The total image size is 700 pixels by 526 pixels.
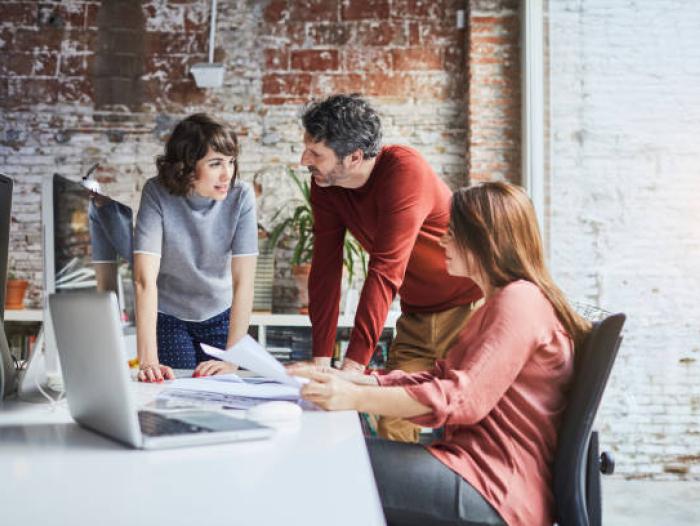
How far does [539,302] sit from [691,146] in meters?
2.65

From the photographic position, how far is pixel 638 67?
3742 mm

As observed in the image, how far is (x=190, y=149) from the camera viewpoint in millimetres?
2244

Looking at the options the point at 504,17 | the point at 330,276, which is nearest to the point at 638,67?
the point at 504,17

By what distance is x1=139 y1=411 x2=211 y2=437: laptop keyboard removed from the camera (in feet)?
3.37

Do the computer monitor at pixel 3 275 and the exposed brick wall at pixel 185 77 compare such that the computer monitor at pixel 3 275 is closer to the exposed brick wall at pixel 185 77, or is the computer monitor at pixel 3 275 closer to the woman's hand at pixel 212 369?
the woman's hand at pixel 212 369

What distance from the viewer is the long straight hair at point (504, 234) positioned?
148 cm

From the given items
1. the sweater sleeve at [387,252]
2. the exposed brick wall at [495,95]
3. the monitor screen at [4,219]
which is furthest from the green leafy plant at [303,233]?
the monitor screen at [4,219]

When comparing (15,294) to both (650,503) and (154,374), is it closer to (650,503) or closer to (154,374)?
(154,374)

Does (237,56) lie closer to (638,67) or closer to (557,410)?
(638,67)

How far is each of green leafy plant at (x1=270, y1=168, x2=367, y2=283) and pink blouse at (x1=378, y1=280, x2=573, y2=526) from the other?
110 inches

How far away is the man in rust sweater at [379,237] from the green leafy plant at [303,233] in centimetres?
171

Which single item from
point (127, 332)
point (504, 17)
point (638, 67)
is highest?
point (504, 17)

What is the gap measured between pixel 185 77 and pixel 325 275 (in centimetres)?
271

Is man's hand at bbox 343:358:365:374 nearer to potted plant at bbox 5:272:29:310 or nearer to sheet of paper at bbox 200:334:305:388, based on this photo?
sheet of paper at bbox 200:334:305:388
